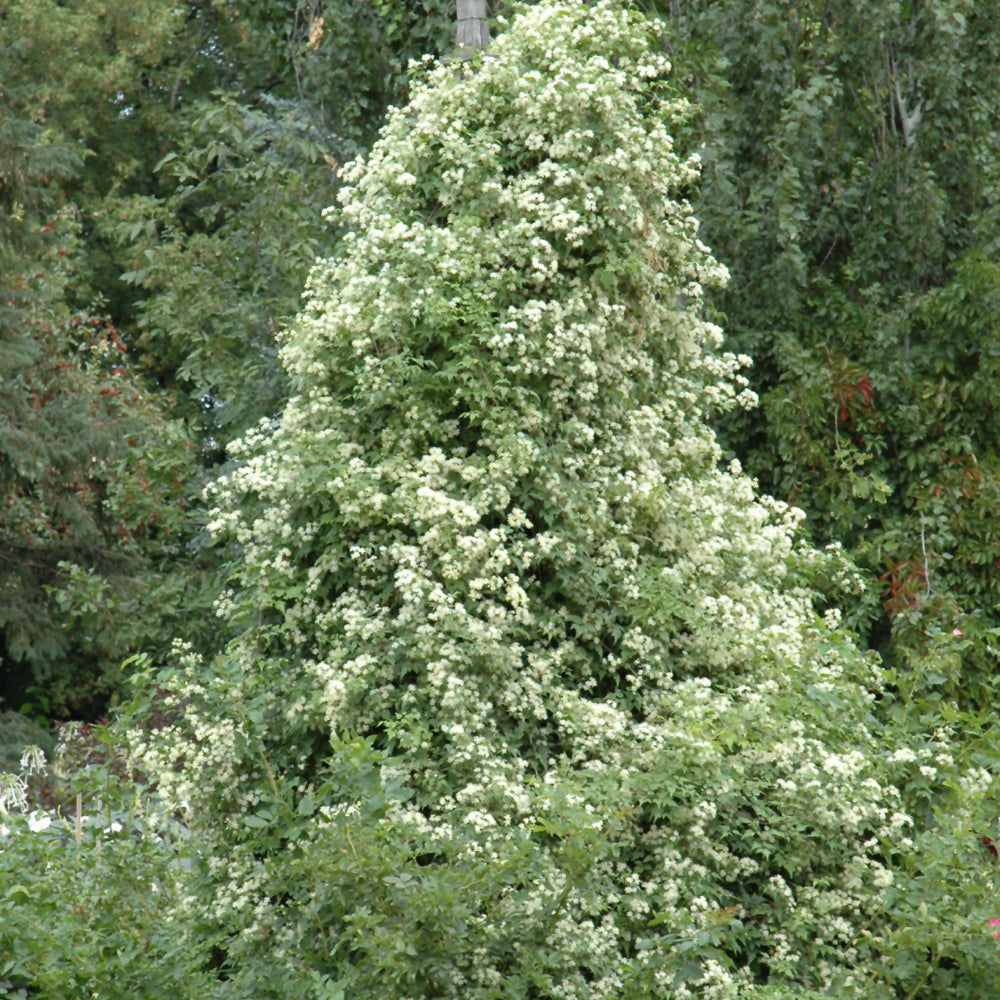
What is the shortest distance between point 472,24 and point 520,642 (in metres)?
3.53

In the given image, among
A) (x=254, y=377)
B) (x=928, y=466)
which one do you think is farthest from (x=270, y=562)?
(x=928, y=466)

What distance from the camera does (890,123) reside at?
32.4 ft

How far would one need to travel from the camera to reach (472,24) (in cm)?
707

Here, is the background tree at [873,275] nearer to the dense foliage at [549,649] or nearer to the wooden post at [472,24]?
the dense foliage at [549,649]

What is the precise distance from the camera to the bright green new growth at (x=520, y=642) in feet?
14.6

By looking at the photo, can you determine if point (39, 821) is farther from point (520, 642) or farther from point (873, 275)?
point (873, 275)

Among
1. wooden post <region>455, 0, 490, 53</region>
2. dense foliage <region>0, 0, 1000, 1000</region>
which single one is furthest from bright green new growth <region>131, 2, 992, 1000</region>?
wooden post <region>455, 0, 490, 53</region>

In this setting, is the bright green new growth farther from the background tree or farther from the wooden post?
the background tree

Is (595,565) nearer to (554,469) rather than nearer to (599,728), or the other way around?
(554,469)

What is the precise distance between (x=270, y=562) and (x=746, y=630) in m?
2.05

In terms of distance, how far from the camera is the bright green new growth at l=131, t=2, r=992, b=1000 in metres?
4.45

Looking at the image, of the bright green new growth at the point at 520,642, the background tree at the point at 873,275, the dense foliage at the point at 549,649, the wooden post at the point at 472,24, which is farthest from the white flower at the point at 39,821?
the background tree at the point at 873,275

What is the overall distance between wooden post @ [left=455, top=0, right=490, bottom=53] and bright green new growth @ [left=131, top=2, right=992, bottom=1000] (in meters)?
0.87

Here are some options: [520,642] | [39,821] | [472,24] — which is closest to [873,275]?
[472,24]
